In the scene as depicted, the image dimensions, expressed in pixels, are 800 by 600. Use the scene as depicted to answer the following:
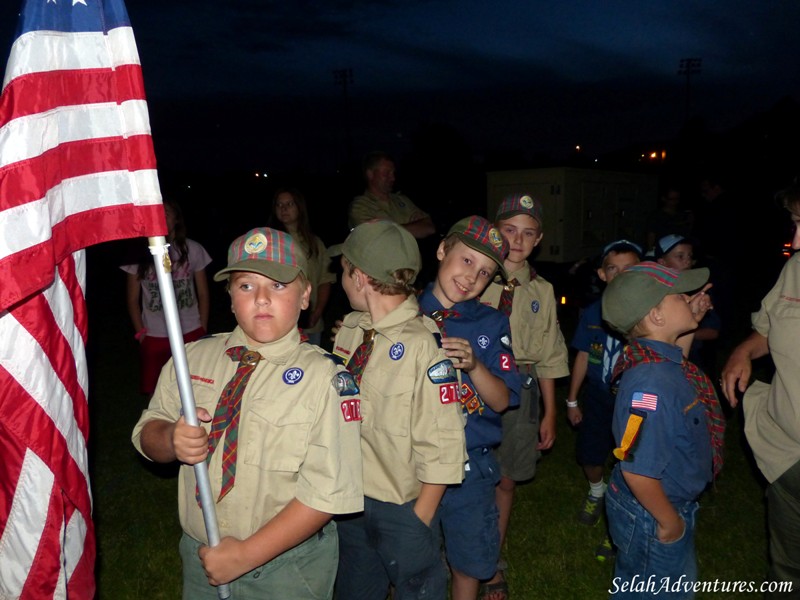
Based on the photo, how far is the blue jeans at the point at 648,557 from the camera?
2639 mm

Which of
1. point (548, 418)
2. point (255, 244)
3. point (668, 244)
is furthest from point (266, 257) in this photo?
point (668, 244)

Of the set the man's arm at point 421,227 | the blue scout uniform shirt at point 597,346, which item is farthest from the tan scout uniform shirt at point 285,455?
the man's arm at point 421,227

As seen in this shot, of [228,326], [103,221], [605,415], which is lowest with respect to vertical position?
[228,326]

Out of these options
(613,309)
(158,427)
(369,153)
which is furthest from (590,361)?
(158,427)

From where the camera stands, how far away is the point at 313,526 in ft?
7.20

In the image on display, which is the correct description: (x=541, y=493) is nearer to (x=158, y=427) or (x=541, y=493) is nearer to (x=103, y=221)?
(x=158, y=427)

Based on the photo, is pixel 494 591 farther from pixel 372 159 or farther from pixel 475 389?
pixel 372 159

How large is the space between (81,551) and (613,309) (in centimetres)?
237

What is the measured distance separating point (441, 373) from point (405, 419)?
25 centimetres

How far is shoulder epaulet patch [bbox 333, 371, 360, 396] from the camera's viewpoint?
2268 mm

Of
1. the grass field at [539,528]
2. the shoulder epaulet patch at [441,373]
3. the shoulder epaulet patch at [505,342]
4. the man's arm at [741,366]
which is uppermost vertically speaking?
the shoulder epaulet patch at [441,373]

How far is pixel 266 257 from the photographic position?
2324 mm

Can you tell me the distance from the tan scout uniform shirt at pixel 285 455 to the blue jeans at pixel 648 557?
1.28m

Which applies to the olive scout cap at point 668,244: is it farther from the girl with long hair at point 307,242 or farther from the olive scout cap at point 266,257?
the olive scout cap at point 266,257
